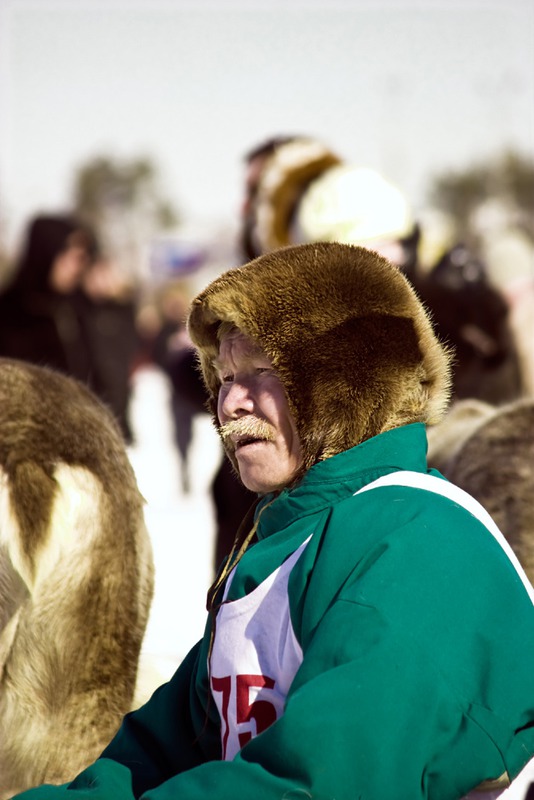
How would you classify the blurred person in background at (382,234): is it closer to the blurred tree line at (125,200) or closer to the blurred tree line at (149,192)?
the blurred tree line at (149,192)

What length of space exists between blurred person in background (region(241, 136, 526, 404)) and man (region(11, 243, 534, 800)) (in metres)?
2.19

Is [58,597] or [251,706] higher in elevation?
[251,706]

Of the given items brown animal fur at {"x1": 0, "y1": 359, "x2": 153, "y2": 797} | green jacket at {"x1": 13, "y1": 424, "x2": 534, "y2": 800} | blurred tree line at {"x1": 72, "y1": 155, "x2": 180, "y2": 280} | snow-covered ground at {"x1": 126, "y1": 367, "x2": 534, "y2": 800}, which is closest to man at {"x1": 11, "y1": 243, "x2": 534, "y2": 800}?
green jacket at {"x1": 13, "y1": 424, "x2": 534, "y2": 800}

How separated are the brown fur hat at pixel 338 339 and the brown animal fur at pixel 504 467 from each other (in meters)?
1.82

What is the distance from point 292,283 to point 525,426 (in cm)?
213

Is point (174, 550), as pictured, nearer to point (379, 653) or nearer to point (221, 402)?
point (221, 402)

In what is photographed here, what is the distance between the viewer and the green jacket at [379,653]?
5.25 feet

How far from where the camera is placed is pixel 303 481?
6.43ft

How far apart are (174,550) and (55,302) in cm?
220

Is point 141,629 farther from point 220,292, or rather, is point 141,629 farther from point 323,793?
point 323,793

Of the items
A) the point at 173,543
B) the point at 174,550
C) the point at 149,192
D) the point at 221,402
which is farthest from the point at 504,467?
the point at 149,192

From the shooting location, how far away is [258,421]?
206 cm

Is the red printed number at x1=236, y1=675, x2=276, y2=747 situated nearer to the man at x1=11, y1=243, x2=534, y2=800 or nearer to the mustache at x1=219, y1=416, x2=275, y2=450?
the man at x1=11, y1=243, x2=534, y2=800

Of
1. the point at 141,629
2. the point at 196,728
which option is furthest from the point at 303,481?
the point at 141,629
